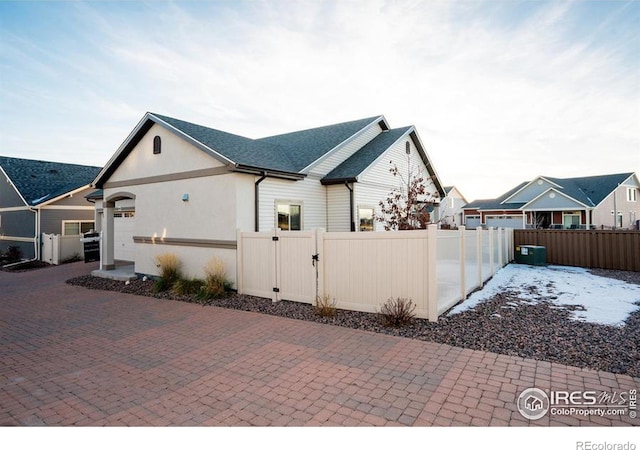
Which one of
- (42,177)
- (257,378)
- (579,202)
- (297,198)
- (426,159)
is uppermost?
(42,177)

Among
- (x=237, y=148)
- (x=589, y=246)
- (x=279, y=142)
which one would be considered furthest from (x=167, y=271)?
(x=589, y=246)

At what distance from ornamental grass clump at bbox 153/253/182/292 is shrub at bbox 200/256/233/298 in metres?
A: 1.42

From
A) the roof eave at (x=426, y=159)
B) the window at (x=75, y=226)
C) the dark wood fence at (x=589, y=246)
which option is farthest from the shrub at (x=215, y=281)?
the window at (x=75, y=226)

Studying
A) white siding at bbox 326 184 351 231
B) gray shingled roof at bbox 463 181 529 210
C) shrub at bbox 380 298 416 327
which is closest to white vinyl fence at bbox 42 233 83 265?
white siding at bbox 326 184 351 231

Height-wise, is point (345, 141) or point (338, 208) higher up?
point (345, 141)

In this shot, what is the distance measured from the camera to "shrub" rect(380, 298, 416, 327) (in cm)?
647

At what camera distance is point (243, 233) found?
9.52 metres

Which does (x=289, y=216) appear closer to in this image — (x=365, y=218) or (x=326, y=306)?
(x=365, y=218)

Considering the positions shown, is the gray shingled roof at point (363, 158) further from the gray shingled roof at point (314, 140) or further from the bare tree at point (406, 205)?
the bare tree at point (406, 205)

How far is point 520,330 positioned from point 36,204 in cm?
2457

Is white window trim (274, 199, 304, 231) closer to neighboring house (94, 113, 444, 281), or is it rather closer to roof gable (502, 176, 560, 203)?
neighboring house (94, 113, 444, 281)

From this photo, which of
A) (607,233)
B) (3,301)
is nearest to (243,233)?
(3,301)

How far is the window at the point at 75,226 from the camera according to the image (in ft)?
69.3

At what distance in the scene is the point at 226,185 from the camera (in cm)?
998
